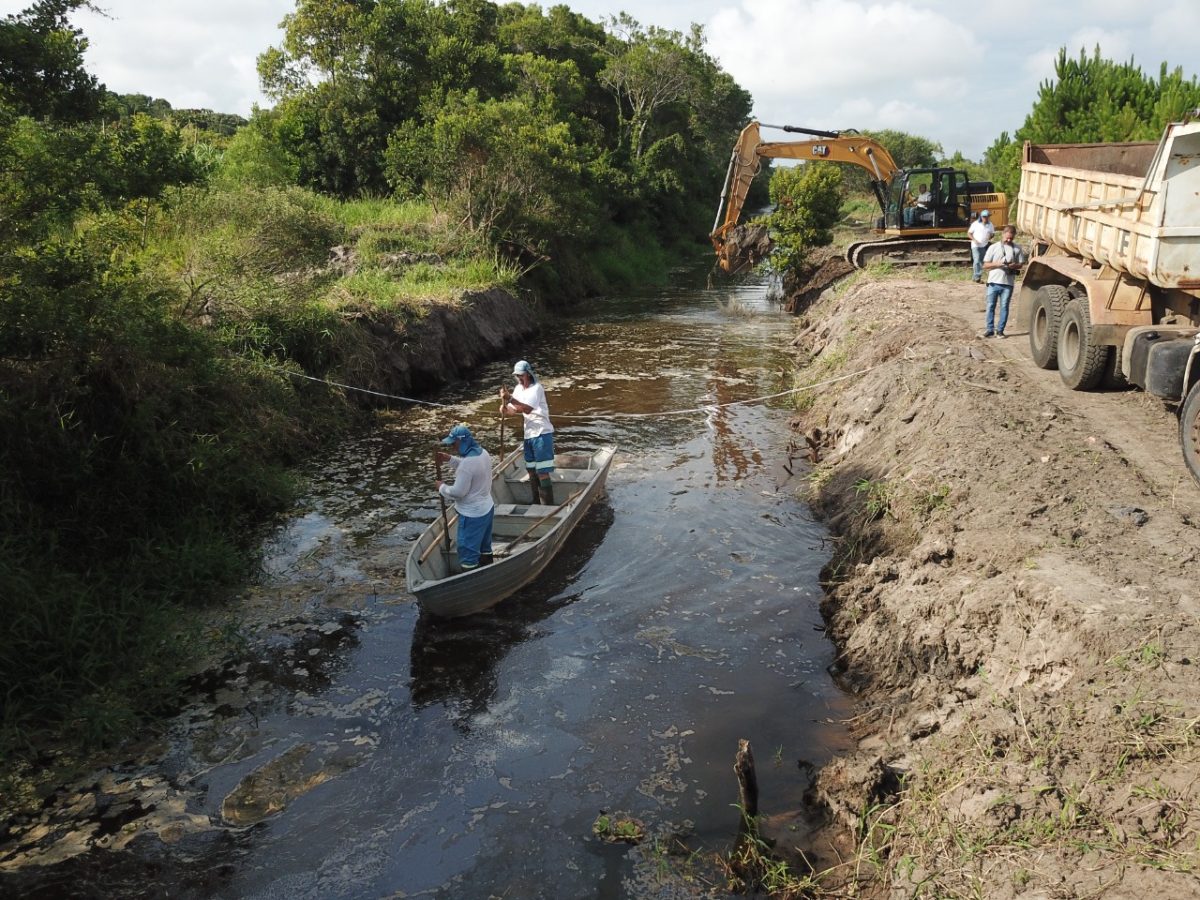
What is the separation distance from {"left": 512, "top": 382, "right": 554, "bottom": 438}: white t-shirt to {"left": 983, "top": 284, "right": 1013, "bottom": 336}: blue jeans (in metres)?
7.98

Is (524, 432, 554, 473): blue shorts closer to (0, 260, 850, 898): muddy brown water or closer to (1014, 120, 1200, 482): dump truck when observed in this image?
(0, 260, 850, 898): muddy brown water

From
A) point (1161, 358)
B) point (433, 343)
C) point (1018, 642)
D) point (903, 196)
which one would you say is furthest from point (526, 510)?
point (903, 196)

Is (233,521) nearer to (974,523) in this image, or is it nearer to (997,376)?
(974,523)

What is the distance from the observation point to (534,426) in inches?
422

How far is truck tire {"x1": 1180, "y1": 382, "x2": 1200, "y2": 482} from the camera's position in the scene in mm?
7672

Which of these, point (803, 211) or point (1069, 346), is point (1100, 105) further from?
→ point (1069, 346)

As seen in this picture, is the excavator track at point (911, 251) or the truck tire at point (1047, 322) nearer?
the truck tire at point (1047, 322)

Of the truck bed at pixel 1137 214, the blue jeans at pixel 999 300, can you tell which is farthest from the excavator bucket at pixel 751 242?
the truck bed at pixel 1137 214

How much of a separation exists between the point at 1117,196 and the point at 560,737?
27.6 feet

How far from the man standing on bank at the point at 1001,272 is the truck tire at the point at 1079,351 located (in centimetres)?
202

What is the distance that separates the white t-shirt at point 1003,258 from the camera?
13219 millimetres

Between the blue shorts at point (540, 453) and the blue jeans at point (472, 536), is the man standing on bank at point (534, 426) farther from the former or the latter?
the blue jeans at point (472, 536)

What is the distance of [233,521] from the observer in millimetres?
10188

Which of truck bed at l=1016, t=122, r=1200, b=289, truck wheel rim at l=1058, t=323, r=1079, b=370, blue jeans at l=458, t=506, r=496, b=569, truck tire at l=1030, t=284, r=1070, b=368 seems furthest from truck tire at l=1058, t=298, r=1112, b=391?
blue jeans at l=458, t=506, r=496, b=569
